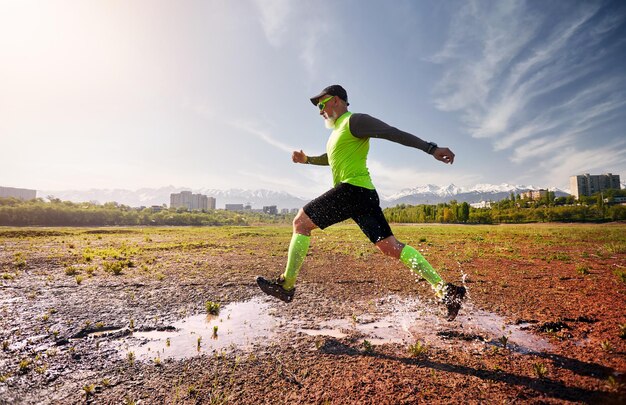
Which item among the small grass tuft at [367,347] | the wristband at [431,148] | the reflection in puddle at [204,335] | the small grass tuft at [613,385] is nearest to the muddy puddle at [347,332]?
the reflection in puddle at [204,335]

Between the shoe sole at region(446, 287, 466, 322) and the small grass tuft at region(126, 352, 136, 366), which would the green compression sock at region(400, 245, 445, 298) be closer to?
the shoe sole at region(446, 287, 466, 322)

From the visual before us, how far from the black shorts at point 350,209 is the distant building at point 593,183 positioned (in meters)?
231

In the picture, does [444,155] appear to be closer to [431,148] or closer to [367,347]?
[431,148]

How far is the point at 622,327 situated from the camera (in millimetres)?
3395

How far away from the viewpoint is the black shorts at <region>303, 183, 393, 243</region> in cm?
332

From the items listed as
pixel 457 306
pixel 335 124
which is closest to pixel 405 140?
pixel 335 124

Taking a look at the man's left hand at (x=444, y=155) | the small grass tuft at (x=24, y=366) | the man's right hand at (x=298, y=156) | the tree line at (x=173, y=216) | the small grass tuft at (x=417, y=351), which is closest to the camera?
the small grass tuft at (x=24, y=366)

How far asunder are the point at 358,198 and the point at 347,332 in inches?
68.3

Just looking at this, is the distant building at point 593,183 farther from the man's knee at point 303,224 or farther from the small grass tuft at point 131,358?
the small grass tuft at point 131,358

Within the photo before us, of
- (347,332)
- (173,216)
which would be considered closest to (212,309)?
(347,332)

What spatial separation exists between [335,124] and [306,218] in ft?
4.02

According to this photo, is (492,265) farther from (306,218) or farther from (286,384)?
(286,384)

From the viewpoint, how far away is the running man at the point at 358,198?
10.6ft

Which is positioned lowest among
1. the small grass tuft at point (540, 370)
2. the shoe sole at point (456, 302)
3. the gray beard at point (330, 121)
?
the small grass tuft at point (540, 370)
